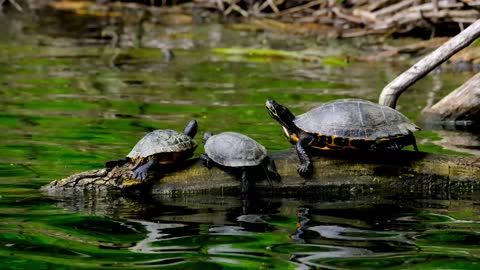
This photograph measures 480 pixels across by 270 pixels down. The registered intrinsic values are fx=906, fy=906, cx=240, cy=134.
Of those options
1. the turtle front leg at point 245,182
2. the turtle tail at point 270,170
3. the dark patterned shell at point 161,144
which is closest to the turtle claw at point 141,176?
the dark patterned shell at point 161,144

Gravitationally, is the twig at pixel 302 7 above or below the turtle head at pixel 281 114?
above

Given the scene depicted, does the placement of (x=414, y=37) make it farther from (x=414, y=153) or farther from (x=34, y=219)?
(x=34, y=219)

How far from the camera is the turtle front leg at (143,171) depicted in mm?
A: 5969

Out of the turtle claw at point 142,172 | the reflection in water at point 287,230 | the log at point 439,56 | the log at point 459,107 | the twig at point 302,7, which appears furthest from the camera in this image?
the twig at point 302,7

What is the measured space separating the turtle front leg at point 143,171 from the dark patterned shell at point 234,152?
1.28 ft

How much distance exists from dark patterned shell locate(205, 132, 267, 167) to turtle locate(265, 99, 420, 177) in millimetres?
310

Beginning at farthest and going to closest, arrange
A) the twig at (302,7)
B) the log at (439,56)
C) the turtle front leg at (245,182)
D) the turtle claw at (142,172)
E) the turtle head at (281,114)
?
the twig at (302,7) → the log at (439,56) → the turtle head at (281,114) → the turtle front leg at (245,182) → the turtle claw at (142,172)

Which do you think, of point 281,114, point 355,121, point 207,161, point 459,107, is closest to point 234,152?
point 207,161

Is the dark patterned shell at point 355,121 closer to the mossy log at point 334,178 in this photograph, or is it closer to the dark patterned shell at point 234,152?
the mossy log at point 334,178

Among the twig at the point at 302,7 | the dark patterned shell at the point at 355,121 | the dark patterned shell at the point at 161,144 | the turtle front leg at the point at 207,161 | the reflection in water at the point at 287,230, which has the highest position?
the twig at the point at 302,7

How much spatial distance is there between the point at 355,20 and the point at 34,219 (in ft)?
52.7

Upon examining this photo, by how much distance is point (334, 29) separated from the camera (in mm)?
21234

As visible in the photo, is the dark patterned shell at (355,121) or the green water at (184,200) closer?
the green water at (184,200)

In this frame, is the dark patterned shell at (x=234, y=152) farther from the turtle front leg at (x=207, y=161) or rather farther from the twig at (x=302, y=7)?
the twig at (x=302, y=7)
